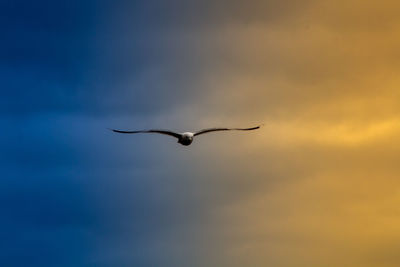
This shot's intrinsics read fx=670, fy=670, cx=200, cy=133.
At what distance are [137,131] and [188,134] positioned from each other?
10.5 metres

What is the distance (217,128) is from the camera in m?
135

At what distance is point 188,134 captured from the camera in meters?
127

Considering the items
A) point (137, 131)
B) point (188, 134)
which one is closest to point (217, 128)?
point (188, 134)

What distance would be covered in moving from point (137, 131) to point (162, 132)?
8360mm

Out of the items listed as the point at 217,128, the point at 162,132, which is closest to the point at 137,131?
the point at 162,132

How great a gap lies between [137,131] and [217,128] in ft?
63.7

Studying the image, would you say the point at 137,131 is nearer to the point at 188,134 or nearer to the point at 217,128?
the point at 188,134

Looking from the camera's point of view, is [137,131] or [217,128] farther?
[217,128]

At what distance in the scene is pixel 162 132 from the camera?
129500 mm

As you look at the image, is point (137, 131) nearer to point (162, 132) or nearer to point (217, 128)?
point (162, 132)

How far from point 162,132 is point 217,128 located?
11956 millimetres

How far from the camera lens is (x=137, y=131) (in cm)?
12225
